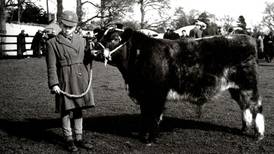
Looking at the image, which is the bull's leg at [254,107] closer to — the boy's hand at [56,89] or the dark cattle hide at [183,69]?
the dark cattle hide at [183,69]

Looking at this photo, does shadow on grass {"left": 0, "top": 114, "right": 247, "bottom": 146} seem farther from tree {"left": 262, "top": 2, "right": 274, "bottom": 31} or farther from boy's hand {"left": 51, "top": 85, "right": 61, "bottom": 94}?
tree {"left": 262, "top": 2, "right": 274, "bottom": 31}

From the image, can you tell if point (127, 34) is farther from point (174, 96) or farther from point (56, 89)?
point (56, 89)

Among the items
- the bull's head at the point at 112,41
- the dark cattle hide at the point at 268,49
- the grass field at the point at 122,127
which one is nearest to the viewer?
the grass field at the point at 122,127

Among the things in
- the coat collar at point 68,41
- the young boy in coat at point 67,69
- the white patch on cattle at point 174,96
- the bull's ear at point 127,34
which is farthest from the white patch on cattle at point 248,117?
the coat collar at point 68,41

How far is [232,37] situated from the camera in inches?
261

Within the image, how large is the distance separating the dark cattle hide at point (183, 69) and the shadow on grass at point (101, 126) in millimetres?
743

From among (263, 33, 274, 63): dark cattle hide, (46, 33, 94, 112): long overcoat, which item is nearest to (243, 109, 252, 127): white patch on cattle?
(46, 33, 94, 112): long overcoat

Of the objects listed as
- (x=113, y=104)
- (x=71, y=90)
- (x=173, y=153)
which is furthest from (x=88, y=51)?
(x=113, y=104)

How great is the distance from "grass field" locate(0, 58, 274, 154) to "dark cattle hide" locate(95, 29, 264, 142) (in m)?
0.47

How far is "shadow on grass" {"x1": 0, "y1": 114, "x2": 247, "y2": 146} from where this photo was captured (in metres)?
6.88

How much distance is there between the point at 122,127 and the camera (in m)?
7.46

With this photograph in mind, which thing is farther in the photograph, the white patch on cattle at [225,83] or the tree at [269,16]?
the tree at [269,16]

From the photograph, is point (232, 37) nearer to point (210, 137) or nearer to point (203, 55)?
point (203, 55)

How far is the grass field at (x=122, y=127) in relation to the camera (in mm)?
6078
